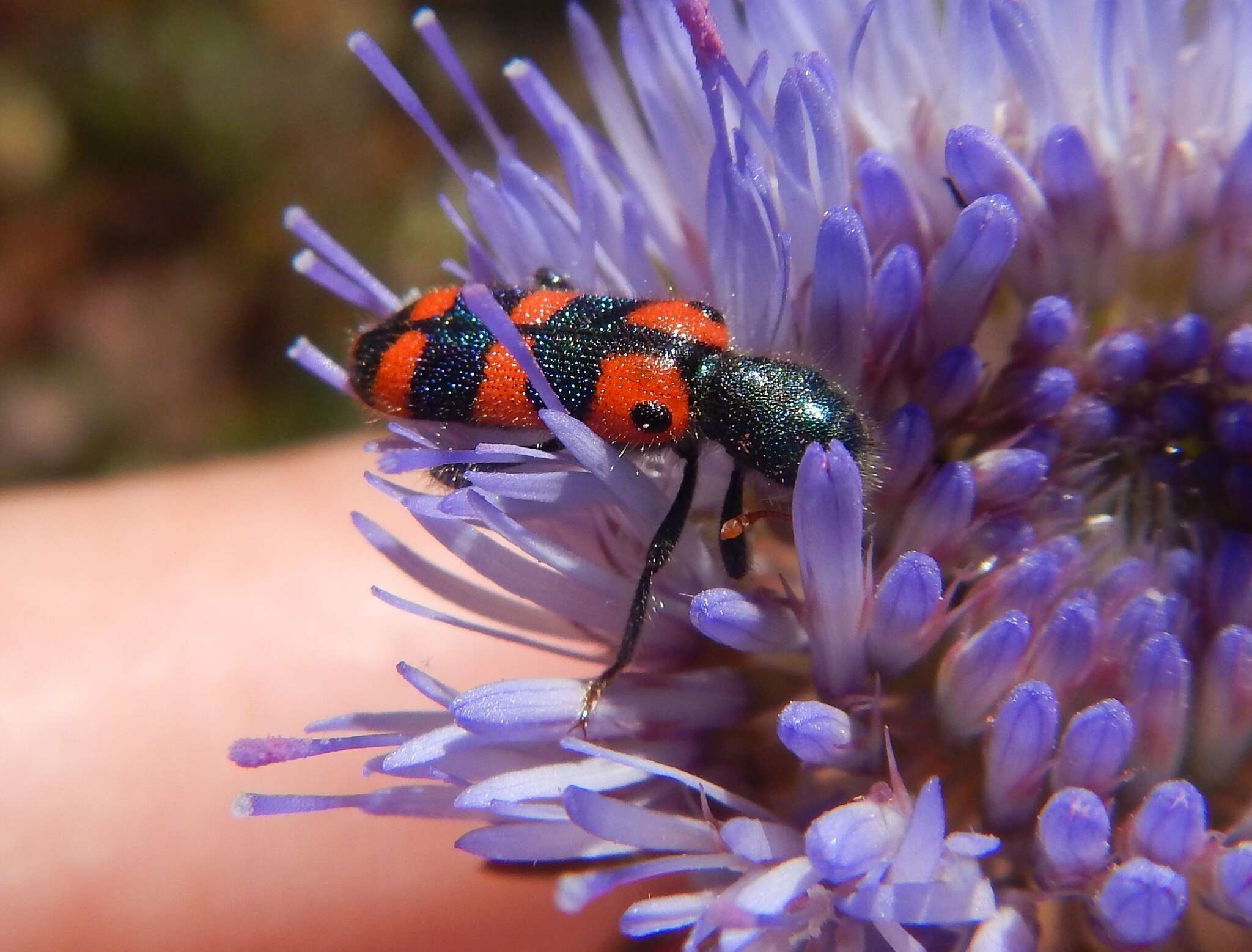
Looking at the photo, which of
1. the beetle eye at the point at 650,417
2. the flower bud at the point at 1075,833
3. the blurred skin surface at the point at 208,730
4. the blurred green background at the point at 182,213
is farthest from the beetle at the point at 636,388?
the blurred green background at the point at 182,213

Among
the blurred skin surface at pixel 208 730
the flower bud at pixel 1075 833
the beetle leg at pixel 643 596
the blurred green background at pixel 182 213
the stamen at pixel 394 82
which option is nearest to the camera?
the flower bud at pixel 1075 833

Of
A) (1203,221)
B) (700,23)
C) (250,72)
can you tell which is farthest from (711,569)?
(250,72)

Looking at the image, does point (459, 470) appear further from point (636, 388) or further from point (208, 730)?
point (208, 730)

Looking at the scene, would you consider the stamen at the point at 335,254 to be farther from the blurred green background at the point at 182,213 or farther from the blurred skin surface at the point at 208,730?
the blurred green background at the point at 182,213

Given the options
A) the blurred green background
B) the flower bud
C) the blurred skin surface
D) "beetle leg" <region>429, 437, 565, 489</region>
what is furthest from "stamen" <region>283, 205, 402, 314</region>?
the blurred green background

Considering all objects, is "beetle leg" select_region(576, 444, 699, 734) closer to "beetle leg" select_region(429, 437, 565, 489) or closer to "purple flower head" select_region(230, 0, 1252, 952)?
"purple flower head" select_region(230, 0, 1252, 952)

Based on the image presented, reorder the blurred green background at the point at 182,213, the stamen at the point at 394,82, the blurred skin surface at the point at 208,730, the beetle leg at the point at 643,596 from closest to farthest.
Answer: the beetle leg at the point at 643,596 < the stamen at the point at 394,82 < the blurred skin surface at the point at 208,730 < the blurred green background at the point at 182,213
